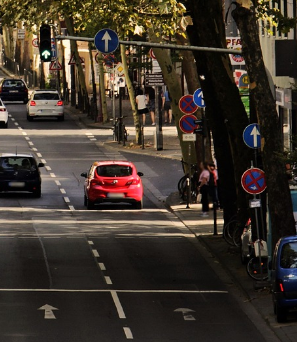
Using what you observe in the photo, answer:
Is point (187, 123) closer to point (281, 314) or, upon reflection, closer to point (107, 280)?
point (107, 280)

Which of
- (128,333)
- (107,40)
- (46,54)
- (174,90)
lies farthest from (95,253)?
(174,90)

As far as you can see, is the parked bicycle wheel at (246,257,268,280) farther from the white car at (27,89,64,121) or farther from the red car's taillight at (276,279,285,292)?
the white car at (27,89,64,121)

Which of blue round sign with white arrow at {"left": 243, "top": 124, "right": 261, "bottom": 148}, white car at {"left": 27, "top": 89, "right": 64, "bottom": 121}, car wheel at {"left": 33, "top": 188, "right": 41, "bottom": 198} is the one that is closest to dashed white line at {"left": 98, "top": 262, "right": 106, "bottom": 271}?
blue round sign with white arrow at {"left": 243, "top": 124, "right": 261, "bottom": 148}

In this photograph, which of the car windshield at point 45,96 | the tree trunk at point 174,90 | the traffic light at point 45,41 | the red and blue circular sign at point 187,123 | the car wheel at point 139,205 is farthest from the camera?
the car windshield at point 45,96

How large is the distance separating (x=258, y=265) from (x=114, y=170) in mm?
14587

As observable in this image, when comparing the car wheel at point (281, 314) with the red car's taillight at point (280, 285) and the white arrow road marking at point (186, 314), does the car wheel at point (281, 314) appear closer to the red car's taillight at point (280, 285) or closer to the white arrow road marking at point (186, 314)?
the red car's taillight at point (280, 285)

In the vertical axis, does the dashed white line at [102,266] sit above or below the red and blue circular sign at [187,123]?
below

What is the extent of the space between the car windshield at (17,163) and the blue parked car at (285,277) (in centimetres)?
2243

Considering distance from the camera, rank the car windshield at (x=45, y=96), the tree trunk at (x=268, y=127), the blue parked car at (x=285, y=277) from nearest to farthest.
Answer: the blue parked car at (x=285, y=277) < the tree trunk at (x=268, y=127) < the car windshield at (x=45, y=96)

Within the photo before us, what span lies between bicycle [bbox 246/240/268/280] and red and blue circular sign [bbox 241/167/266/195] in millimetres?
973

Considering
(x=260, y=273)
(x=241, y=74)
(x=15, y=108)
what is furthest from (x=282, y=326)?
(x=15, y=108)

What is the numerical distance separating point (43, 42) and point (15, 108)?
50.5m

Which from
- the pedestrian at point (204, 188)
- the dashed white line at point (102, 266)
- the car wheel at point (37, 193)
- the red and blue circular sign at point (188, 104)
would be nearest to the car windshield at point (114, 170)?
the red and blue circular sign at point (188, 104)

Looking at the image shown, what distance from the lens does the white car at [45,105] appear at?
70.1 meters
